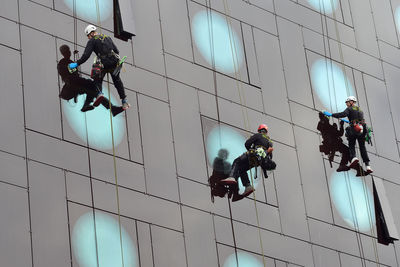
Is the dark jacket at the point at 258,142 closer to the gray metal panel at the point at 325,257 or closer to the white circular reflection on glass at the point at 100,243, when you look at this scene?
the gray metal panel at the point at 325,257

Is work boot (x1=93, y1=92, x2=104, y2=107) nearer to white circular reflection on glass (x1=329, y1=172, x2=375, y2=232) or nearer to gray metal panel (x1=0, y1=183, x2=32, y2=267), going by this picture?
gray metal panel (x1=0, y1=183, x2=32, y2=267)

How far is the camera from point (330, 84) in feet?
102

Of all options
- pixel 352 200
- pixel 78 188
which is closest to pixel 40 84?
pixel 78 188

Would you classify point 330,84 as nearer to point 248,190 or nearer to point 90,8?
point 248,190

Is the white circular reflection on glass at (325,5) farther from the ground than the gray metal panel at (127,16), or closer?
farther from the ground

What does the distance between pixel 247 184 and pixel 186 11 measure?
421 cm

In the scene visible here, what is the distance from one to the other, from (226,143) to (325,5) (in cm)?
626

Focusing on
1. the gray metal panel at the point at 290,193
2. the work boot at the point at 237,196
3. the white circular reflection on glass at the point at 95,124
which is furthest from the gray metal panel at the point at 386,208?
the white circular reflection on glass at the point at 95,124

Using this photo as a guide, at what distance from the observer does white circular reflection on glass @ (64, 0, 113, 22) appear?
26.1 metres

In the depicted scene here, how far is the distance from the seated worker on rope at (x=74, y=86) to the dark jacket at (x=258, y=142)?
3183 millimetres

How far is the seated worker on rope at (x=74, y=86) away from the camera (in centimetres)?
2506

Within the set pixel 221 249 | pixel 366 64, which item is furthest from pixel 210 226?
pixel 366 64

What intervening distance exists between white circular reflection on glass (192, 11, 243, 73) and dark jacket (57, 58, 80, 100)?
12.9ft

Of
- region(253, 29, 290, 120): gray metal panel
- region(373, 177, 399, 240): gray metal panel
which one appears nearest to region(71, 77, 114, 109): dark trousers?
region(253, 29, 290, 120): gray metal panel
